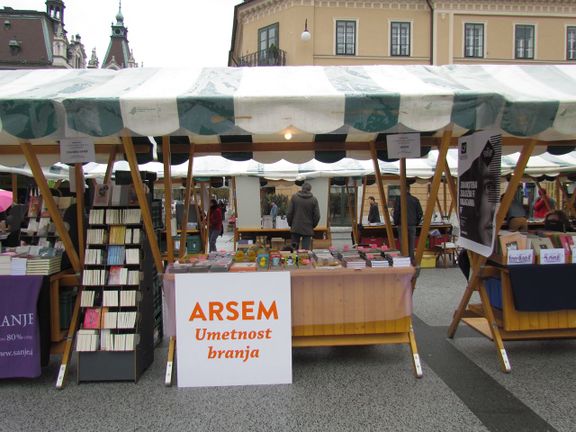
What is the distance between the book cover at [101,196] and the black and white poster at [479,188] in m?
3.61

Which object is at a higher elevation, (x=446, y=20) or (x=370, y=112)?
(x=446, y=20)

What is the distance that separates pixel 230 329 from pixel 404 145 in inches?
103

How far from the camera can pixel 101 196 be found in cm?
423

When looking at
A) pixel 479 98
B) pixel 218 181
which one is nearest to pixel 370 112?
pixel 479 98

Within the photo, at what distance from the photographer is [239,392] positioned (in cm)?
374

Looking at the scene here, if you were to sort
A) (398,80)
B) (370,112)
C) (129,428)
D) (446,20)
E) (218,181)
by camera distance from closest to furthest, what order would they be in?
(129,428), (370,112), (398,80), (218,181), (446,20)

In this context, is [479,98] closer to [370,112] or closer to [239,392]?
[370,112]

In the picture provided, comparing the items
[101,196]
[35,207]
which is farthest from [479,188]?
[35,207]

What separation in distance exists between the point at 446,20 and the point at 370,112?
23.7m

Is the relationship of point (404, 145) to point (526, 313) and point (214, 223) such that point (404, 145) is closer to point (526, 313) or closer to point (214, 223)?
point (526, 313)

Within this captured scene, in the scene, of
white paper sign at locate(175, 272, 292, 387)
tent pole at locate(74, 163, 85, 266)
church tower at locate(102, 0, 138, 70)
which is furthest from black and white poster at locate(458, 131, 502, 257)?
church tower at locate(102, 0, 138, 70)

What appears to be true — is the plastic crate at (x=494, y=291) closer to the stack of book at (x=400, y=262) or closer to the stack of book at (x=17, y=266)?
the stack of book at (x=400, y=262)

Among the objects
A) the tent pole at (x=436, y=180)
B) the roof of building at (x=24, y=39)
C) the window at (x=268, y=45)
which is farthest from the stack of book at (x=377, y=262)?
the roof of building at (x=24, y=39)

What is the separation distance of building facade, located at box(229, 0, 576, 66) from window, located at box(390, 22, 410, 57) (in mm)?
50
